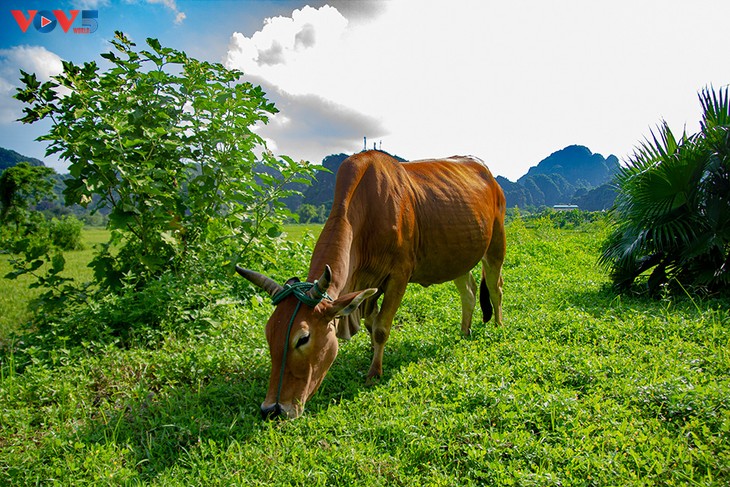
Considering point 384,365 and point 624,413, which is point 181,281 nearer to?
point 384,365

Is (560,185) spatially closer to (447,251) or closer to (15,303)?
(447,251)

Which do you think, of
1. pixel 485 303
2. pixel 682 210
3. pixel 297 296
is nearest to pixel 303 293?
pixel 297 296

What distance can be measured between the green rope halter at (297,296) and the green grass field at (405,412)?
0.49 metres

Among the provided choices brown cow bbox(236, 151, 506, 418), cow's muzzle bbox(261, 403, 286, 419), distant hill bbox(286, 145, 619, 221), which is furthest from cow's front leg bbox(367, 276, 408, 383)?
distant hill bbox(286, 145, 619, 221)

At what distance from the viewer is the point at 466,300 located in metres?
5.47

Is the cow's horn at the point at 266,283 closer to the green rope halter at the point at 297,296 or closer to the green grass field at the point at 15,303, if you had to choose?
the green rope halter at the point at 297,296

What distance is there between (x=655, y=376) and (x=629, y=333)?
1217 mm

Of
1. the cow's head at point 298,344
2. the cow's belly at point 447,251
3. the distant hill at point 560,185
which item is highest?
the distant hill at point 560,185

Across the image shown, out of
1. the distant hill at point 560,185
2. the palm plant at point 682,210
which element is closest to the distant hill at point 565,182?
the distant hill at point 560,185

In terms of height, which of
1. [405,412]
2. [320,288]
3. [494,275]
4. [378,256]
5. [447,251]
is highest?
[447,251]

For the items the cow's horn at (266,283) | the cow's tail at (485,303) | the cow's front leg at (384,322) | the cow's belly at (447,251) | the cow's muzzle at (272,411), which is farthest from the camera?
the cow's tail at (485,303)

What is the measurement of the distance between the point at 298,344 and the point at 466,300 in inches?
117

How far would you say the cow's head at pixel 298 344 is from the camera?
3051 mm

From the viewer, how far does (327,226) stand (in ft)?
12.3
